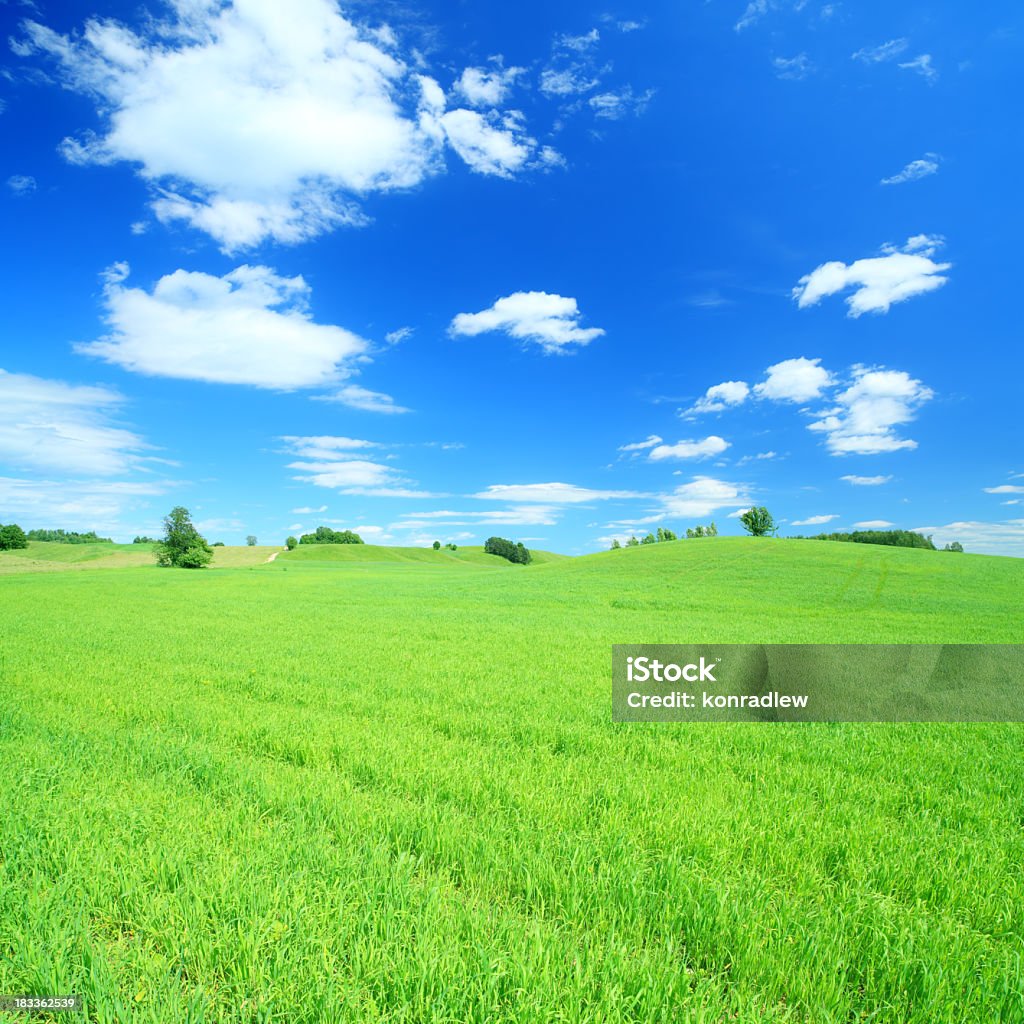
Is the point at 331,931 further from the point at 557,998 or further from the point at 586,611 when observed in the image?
the point at 586,611

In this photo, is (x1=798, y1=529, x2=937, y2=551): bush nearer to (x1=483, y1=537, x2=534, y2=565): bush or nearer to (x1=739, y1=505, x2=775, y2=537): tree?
(x1=739, y1=505, x2=775, y2=537): tree

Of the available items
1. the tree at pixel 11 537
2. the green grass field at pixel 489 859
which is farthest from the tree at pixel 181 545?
the green grass field at pixel 489 859

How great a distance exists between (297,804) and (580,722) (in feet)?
13.2

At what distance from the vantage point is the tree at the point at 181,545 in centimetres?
8938

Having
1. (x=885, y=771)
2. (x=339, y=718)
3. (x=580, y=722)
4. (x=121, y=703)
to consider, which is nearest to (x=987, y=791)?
(x=885, y=771)

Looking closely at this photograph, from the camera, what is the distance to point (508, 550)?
177750mm

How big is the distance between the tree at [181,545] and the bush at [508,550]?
95.8 metres

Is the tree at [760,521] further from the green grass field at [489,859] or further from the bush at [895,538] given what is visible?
the green grass field at [489,859]

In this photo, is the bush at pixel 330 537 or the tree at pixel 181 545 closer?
the tree at pixel 181 545

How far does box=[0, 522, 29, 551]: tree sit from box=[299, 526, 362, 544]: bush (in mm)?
66312

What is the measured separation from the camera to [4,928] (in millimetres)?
3191

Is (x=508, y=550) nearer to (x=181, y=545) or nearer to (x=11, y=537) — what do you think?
(x=181, y=545)

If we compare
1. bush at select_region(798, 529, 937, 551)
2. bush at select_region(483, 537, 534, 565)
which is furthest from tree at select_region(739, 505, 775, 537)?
bush at select_region(483, 537, 534, 565)

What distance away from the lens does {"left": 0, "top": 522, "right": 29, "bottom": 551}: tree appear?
424ft
